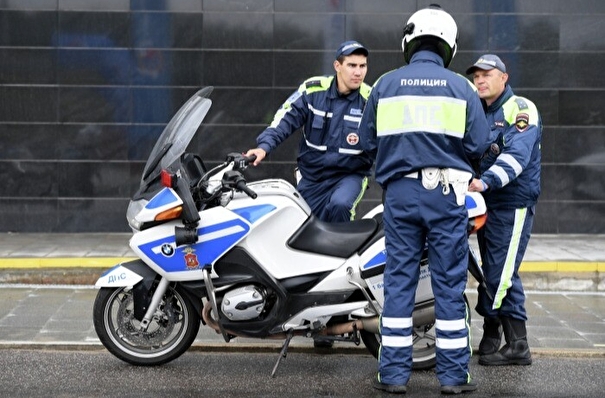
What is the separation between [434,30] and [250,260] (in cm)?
161

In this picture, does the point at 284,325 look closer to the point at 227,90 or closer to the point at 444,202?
the point at 444,202

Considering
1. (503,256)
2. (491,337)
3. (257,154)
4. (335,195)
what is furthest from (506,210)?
(257,154)

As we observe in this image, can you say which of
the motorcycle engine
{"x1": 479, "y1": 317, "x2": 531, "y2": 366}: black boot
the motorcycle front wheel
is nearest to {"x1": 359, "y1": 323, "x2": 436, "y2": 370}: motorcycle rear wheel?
{"x1": 479, "y1": 317, "x2": 531, "y2": 366}: black boot

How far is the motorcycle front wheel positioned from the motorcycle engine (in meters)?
0.30

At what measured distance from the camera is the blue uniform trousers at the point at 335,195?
7.42m

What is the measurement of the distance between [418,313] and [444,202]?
79 cm

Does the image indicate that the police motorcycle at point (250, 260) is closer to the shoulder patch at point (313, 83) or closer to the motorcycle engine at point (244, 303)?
the motorcycle engine at point (244, 303)

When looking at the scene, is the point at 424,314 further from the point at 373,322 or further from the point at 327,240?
the point at 327,240

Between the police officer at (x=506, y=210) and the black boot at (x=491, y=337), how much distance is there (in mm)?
63

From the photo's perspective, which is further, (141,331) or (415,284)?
(141,331)

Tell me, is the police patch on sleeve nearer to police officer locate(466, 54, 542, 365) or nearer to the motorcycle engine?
police officer locate(466, 54, 542, 365)

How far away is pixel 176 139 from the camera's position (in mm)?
6762

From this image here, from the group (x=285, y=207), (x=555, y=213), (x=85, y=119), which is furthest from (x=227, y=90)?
(x=285, y=207)

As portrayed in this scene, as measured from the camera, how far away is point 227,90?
39.5 ft
